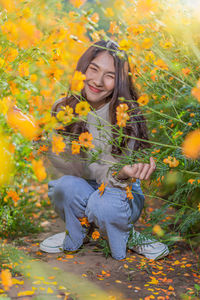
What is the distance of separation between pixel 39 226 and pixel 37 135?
1260mm

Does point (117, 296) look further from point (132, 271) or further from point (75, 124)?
point (75, 124)

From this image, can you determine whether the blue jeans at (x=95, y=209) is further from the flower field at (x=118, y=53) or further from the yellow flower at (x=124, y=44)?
the yellow flower at (x=124, y=44)

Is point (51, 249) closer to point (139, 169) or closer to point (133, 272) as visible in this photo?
point (133, 272)

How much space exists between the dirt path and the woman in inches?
2.6

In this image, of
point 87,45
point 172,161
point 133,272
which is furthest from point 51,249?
point 87,45

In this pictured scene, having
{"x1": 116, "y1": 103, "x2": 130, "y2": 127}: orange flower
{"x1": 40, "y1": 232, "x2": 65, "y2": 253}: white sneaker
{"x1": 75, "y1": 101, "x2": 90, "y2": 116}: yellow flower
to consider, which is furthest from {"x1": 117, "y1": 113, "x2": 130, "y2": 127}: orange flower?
{"x1": 40, "y1": 232, "x2": 65, "y2": 253}: white sneaker

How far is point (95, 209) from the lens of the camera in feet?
6.18

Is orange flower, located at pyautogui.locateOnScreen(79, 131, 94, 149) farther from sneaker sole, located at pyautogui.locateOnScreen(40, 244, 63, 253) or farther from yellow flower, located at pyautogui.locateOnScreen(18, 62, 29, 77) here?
sneaker sole, located at pyautogui.locateOnScreen(40, 244, 63, 253)

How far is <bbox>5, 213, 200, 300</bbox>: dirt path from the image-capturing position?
159 cm

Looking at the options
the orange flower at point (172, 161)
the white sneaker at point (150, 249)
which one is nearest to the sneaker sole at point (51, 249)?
the white sneaker at point (150, 249)

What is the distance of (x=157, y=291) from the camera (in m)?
1.61

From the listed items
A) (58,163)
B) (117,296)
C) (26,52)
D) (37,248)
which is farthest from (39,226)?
(26,52)

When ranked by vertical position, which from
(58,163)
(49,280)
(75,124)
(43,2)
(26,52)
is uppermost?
(43,2)

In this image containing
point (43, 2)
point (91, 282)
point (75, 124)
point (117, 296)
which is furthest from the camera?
point (75, 124)
